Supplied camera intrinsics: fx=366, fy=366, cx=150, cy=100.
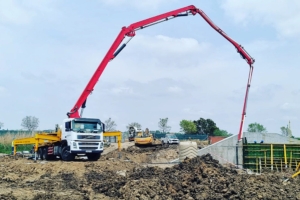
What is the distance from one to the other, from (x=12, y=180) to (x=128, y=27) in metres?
13.6

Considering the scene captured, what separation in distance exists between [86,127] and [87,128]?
0.09 meters

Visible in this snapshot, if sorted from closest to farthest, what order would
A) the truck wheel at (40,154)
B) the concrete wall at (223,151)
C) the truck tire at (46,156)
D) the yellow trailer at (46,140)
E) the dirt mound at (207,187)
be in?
1. the dirt mound at (207,187)
2. the yellow trailer at (46,140)
3. the concrete wall at (223,151)
4. the truck tire at (46,156)
5. the truck wheel at (40,154)

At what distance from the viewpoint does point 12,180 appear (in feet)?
60.6

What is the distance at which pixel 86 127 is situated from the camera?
958 inches

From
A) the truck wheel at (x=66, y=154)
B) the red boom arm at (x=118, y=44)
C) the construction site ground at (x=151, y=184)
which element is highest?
the red boom arm at (x=118, y=44)

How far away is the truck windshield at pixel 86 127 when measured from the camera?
24016 millimetres

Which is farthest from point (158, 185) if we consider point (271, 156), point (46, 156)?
point (46, 156)

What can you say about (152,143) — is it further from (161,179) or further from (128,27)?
(161,179)

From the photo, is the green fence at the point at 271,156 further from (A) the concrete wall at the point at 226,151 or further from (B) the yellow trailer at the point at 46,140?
(B) the yellow trailer at the point at 46,140

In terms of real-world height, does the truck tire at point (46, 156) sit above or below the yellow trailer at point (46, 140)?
below

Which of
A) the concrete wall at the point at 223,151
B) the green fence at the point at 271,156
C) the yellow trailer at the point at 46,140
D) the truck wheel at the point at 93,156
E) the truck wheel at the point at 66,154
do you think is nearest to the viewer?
the green fence at the point at 271,156

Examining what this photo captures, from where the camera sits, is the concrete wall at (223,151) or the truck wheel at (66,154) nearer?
the truck wheel at (66,154)

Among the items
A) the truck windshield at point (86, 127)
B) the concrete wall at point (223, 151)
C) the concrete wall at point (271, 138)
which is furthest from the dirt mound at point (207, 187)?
the concrete wall at point (271, 138)

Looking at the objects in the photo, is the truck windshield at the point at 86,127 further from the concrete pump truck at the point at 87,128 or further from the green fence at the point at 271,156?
the green fence at the point at 271,156
